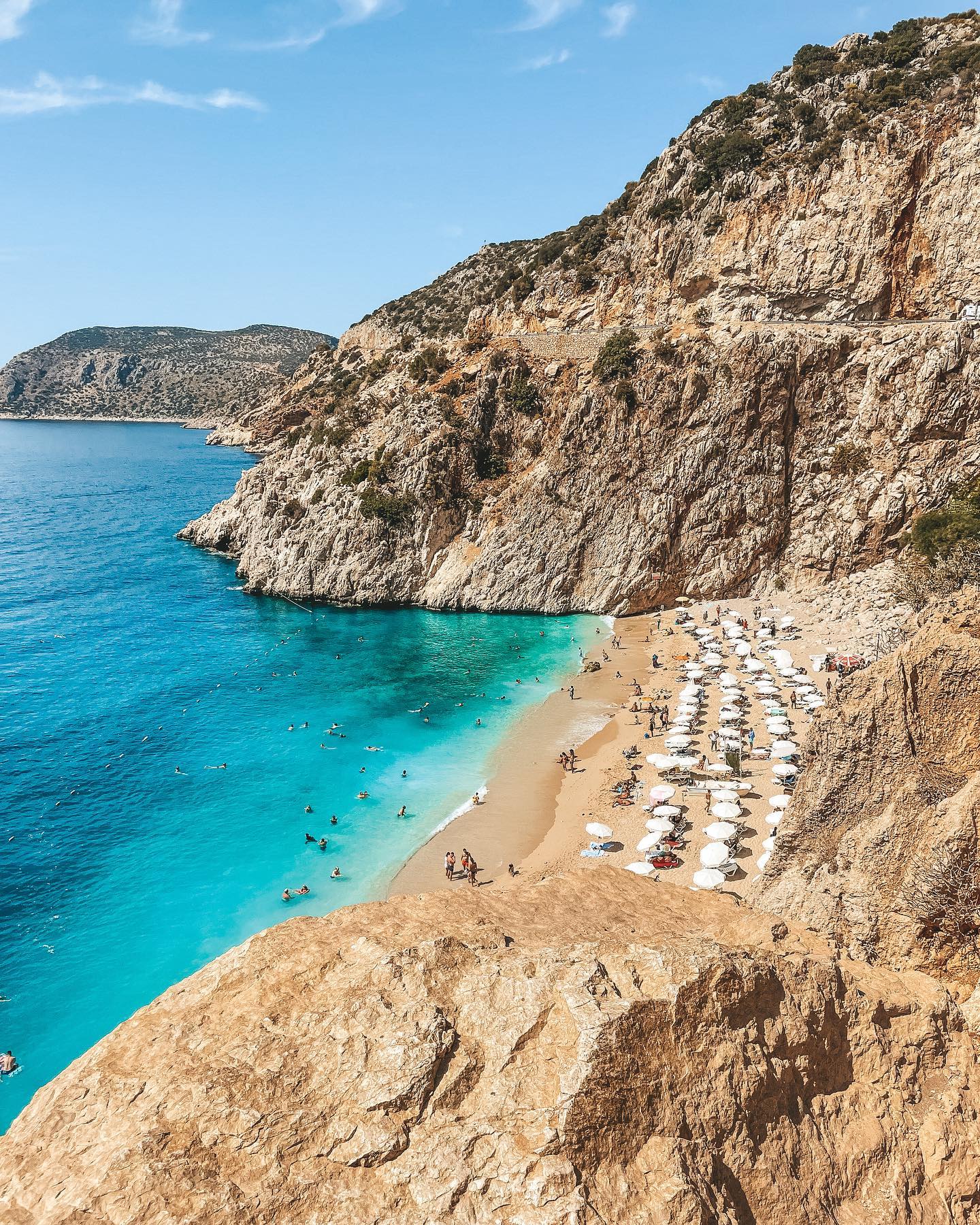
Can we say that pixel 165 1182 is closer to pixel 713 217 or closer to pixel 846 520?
pixel 846 520

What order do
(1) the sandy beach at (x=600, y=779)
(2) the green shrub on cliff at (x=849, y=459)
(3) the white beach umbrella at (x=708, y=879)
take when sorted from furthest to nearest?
(2) the green shrub on cliff at (x=849, y=459) < (1) the sandy beach at (x=600, y=779) < (3) the white beach umbrella at (x=708, y=879)

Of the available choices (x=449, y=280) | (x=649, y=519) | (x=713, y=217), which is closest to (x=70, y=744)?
(x=649, y=519)

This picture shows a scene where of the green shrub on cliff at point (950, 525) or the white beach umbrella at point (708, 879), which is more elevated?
the green shrub on cliff at point (950, 525)

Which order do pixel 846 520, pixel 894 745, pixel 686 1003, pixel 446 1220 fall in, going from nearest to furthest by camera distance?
pixel 446 1220 → pixel 686 1003 → pixel 894 745 → pixel 846 520

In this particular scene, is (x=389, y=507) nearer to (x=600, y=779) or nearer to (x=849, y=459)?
(x=600, y=779)

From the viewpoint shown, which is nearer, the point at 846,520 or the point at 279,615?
the point at 846,520

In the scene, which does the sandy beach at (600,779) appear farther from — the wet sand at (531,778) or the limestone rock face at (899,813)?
the limestone rock face at (899,813)

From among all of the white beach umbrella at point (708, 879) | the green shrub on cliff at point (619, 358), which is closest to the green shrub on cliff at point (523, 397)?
the green shrub on cliff at point (619, 358)
